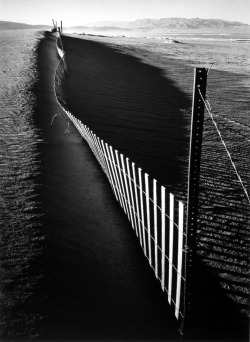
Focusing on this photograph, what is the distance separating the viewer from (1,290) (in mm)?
3078

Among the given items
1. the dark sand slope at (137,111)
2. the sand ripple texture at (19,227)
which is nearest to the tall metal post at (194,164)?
the sand ripple texture at (19,227)

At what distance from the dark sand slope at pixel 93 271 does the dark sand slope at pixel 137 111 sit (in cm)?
162

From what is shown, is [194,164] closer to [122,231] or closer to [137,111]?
[122,231]

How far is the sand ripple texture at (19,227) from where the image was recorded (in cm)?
285

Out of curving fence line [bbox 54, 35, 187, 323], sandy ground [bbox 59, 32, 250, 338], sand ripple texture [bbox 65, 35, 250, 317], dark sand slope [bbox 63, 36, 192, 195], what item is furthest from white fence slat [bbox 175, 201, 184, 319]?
dark sand slope [bbox 63, 36, 192, 195]

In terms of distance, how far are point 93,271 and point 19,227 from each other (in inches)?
46.8

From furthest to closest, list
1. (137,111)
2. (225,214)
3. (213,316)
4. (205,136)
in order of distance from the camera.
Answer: (137,111) < (205,136) < (225,214) < (213,316)

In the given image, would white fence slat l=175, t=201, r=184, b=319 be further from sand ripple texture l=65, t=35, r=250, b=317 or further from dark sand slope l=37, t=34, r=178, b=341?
sand ripple texture l=65, t=35, r=250, b=317

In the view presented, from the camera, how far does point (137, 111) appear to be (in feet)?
35.7

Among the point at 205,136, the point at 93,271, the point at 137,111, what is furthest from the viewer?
the point at 137,111

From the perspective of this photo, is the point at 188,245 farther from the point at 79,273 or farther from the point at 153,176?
the point at 153,176

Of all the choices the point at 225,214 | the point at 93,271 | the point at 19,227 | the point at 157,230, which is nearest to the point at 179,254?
the point at 93,271

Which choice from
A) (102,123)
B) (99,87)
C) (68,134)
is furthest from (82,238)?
(99,87)

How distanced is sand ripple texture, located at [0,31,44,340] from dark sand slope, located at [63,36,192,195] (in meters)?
2.08
